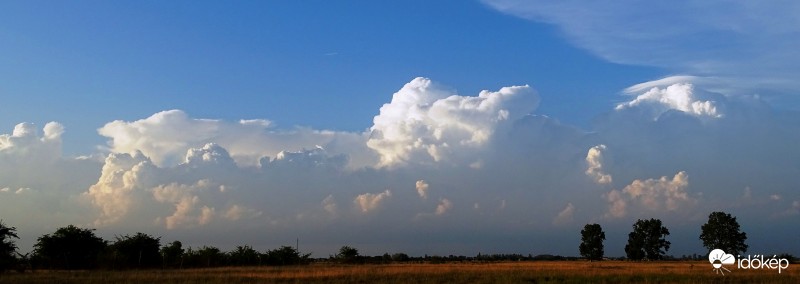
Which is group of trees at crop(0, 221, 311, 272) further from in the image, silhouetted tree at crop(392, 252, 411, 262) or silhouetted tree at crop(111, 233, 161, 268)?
silhouetted tree at crop(392, 252, 411, 262)

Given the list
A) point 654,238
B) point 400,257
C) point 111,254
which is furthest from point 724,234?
point 111,254

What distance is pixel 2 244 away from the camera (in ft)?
199

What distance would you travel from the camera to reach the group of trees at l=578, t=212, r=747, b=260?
117062mm

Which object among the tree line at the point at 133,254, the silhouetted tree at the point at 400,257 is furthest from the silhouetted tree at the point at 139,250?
the silhouetted tree at the point at 400,257

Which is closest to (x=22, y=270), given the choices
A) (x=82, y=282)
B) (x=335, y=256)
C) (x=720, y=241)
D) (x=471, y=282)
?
(x=82, y=282)

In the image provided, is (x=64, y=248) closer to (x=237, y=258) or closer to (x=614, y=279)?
(x=237, y=258)

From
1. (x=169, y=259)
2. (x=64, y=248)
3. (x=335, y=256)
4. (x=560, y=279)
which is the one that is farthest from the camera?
(x=335, y=256)

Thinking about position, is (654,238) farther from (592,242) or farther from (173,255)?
(173,255)

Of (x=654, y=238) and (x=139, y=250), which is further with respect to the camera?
(x=654, y=238)

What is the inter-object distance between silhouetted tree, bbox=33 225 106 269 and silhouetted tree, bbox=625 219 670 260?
316 feet

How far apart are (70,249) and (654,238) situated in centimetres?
10190

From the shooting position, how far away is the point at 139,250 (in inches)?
3216

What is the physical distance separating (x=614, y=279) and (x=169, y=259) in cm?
5617

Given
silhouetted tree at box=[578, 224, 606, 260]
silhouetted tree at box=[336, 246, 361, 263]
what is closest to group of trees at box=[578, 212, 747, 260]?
silhouetted tree at box=[578, 224, 606, 260]
